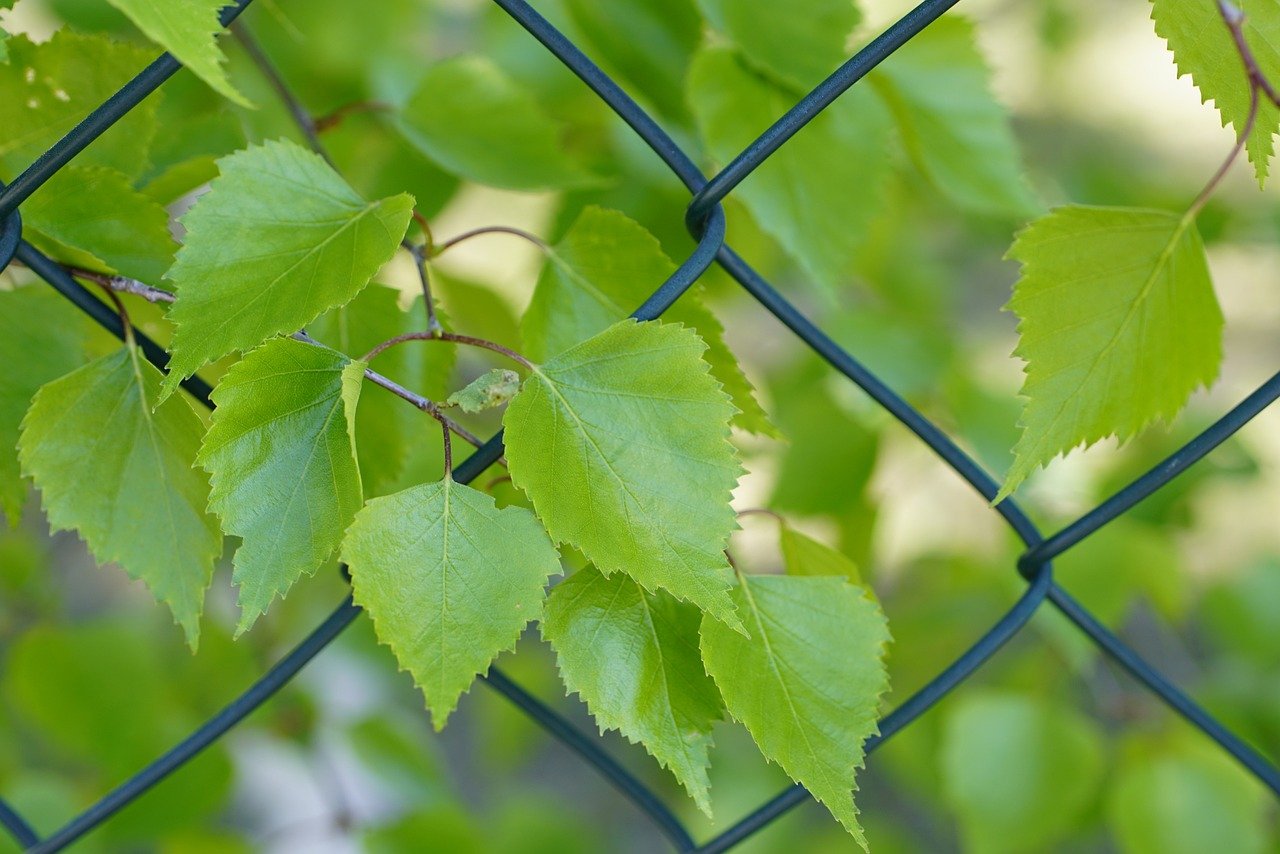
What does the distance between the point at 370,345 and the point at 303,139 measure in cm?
19

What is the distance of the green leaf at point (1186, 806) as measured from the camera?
65 cm

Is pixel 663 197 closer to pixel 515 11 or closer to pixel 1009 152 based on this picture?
pixel 1009 152

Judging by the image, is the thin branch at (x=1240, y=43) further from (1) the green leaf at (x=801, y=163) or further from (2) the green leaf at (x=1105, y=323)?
(1) the green leaf at (x=801, y=163)

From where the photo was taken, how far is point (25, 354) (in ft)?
1.04

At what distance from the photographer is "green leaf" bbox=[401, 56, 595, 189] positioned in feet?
1.46

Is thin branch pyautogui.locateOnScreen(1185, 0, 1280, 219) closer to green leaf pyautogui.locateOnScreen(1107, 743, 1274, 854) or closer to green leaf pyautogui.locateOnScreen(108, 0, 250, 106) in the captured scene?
green leaf pyautogui.locateOnScreen(108, 0, 250, 106)

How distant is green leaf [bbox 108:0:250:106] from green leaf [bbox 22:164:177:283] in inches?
3.5

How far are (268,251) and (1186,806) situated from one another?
0.63m

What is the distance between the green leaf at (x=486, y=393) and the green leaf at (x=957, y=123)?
0.29 m

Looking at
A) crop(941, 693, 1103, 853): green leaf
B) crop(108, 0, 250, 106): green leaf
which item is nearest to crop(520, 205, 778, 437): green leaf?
crop(108, 0, 250, 106): green leaf

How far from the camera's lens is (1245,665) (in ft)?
2.73

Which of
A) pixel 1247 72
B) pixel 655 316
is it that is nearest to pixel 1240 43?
pixel 1247 72

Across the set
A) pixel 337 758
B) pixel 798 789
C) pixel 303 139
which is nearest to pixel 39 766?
pixel 337 758

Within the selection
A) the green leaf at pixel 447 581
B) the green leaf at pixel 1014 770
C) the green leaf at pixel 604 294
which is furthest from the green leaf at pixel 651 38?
the green leaf at pixel 1014 770
